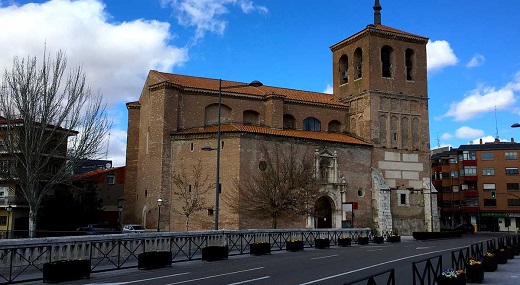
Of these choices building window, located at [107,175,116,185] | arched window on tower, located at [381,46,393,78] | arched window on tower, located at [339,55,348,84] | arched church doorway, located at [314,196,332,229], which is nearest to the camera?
arched church doorway, located at [314,196,332,229]

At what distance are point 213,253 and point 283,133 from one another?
23.6 meters

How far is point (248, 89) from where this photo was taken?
46688 millimetres

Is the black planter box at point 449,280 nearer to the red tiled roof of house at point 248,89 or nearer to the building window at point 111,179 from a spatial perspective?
the red tiled roof of house at point 248,89

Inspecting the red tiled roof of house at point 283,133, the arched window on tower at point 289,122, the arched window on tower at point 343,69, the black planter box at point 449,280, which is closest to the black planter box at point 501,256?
the black planter box at point 449,280

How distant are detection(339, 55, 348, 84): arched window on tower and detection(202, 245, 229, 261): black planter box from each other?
35.3 m

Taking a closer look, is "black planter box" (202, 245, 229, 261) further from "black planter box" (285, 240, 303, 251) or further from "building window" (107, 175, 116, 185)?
"building window" (107, 175, 116, 185)

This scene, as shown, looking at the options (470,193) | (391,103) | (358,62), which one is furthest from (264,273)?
(470,193)

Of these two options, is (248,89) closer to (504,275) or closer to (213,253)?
(213,253)

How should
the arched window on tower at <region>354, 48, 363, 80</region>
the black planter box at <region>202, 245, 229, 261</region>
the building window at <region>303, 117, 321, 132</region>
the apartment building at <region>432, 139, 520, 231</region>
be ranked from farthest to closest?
the apartment building at <region>432, 139, 520, 231</region>
the arched window on tower at <region>354, 48, 363, 80</region>
the building window at <region>303, 117, 321, 132</region>
the black planter box at <region>202, 245, 229, 261</region>

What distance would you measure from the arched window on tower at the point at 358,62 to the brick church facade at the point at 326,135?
0.11 meters

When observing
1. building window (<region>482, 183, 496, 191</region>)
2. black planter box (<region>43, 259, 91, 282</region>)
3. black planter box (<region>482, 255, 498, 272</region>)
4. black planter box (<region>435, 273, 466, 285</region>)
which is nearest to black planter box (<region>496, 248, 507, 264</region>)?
black planter box (<region>482, 255, 498, 272</region>)

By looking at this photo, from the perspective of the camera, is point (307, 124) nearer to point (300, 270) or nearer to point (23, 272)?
point (300, 270)

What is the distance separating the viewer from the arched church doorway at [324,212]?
147 feet

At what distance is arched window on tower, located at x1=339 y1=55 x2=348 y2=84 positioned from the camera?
5300 centimetres
